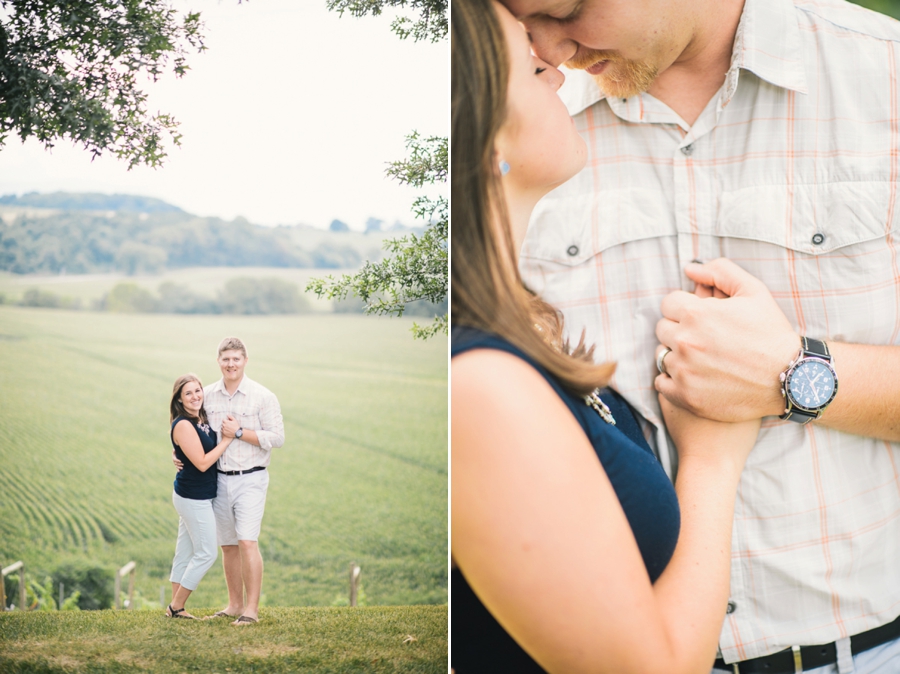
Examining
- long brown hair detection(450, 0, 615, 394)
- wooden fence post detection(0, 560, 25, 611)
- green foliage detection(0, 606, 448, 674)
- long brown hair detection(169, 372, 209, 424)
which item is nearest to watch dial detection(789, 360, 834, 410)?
long brown hair detection(450, 0, 615, 394)

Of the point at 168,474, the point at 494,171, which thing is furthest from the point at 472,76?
the point at 168,474

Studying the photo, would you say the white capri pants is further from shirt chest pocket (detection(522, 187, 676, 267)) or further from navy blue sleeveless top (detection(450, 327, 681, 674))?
shirt chest pocket (detection(522, 187, 676, 267))

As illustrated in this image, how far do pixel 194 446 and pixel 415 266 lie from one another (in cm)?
83

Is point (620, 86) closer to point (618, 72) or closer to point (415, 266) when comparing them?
point (618, 72)

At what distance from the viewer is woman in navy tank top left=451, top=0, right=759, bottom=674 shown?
1187 mm

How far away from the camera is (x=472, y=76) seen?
1445 millimetres

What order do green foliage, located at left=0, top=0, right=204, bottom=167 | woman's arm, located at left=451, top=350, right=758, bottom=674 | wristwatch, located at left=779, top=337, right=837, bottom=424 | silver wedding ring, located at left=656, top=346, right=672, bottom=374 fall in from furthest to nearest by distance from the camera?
green foliage, located at left=0, top=0, right=204, bottom=167
silver wedding ring, located at left=656, top=346, right=672, bottom=374
wristwatch, located at left=779, top=337, right=837, bottom=424
woman's arm, located at left=451, top=350, right=758, bottom=674

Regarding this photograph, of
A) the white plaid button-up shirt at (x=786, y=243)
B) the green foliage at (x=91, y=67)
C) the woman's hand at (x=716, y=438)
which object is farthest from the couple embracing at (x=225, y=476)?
the woman's hand at (x=716, y=438)

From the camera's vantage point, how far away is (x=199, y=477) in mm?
1986

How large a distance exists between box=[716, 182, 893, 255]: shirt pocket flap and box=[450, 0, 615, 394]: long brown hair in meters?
0.48

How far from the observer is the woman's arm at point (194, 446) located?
1.99 meters

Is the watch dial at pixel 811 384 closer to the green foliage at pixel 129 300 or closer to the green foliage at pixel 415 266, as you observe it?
the green foliage at pixel 415 266

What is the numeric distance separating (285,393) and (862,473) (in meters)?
1.53

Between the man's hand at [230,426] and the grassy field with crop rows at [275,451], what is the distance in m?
0.13
